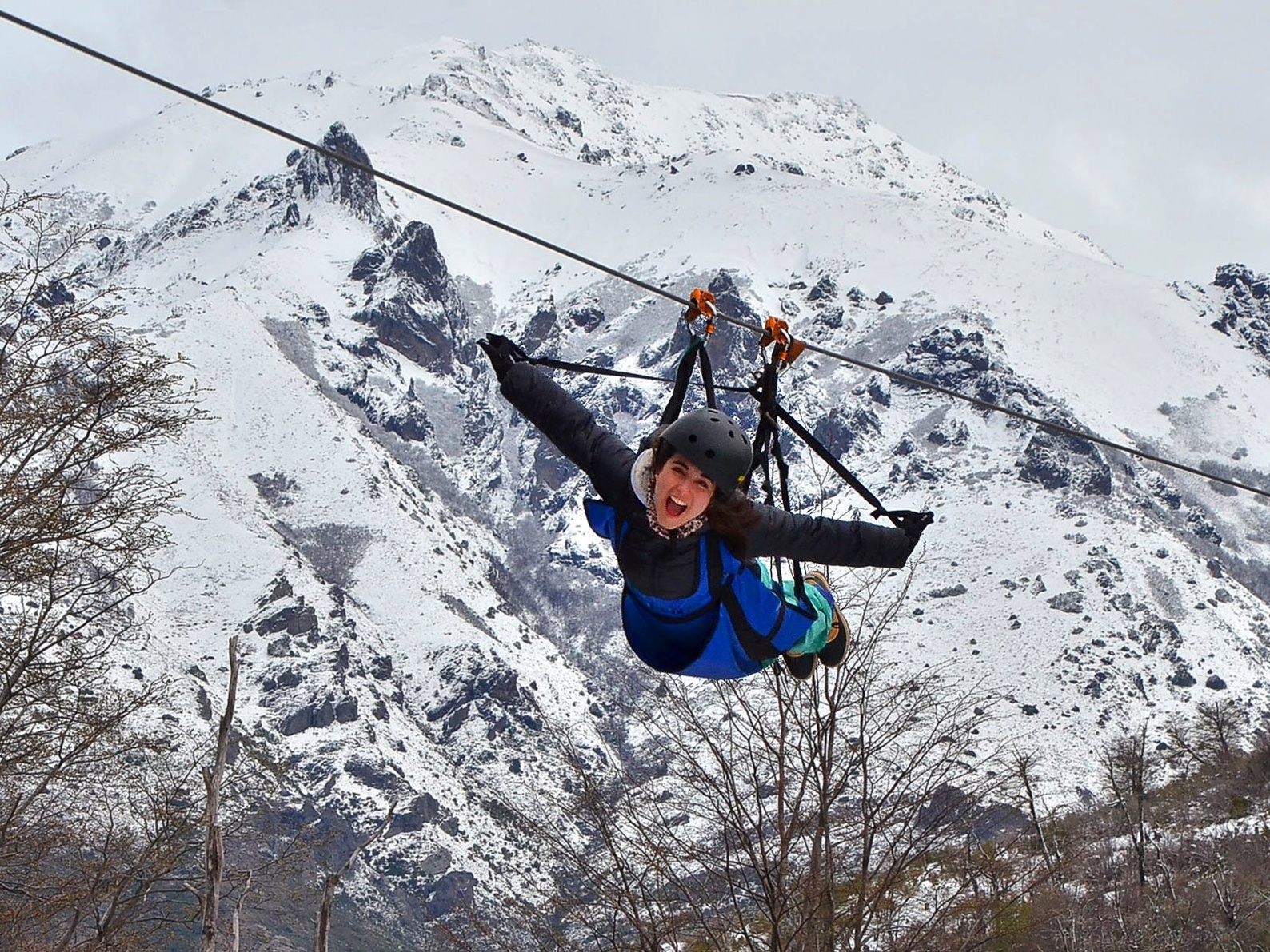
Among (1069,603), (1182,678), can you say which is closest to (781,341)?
(1182,678)

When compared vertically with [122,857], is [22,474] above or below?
above

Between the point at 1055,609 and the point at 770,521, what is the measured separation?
655 ft

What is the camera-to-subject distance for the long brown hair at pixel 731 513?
5.90m

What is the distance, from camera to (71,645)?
44.9ft

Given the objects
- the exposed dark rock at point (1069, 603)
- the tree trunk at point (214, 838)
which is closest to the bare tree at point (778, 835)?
the tree trunk at point (214, 838)

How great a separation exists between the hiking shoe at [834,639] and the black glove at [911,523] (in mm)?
1228

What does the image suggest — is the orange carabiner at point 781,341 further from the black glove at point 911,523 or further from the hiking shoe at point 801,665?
the hiking shoe at point 801,665

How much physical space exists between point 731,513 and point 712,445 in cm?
38

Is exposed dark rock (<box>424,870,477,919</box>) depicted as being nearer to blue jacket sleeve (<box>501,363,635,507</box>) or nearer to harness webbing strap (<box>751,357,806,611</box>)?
harness webbing strap (<box>751,357,806,611</box>)

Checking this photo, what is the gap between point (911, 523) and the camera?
6270 millimetres

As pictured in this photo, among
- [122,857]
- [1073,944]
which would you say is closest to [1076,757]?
[1073,944]

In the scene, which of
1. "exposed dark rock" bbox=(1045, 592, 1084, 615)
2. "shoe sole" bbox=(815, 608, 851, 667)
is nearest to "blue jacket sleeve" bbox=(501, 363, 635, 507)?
"shoe sole" bbox=(815, 608, 851, 667)

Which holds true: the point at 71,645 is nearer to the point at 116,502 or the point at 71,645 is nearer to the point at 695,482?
the point at 116,502

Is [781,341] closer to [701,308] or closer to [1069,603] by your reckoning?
[701,308]
